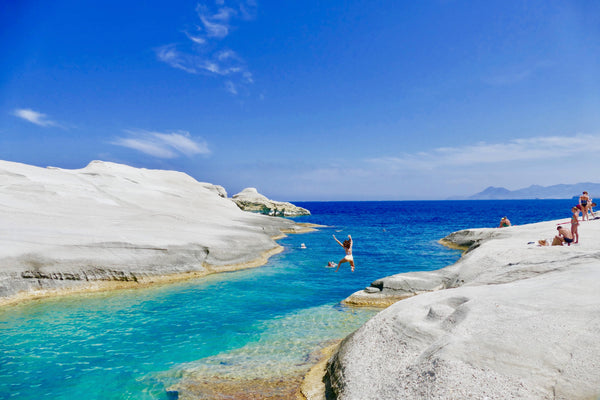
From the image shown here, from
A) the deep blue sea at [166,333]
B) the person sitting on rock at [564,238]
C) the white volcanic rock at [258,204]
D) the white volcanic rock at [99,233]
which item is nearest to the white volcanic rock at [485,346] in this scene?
the deep blue sea at [166,333]

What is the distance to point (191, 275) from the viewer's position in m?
24.2

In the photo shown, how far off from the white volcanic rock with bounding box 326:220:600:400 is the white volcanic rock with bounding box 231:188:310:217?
8590 centimetres

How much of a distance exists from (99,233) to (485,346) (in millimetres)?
24988

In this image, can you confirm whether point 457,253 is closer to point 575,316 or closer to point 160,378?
point 575,316

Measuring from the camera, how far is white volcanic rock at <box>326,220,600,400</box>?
6.57 meters

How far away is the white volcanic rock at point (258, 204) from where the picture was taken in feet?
319

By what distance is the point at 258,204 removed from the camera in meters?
98.0

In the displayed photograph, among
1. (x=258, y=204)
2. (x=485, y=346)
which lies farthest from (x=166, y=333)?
(x=258, y=204)

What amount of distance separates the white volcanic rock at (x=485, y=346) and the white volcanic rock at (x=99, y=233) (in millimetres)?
17443

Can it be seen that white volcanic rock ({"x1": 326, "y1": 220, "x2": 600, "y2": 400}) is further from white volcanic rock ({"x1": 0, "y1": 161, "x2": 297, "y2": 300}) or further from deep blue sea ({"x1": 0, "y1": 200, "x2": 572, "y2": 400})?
white volcanic rock ({"x1": 0, "y1": 161, "x2": 297, "y2": 300})

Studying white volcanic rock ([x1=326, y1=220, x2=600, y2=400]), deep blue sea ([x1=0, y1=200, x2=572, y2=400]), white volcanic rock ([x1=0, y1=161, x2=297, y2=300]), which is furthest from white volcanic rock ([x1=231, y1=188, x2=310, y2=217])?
white volcanic rock ([x1=326, y1=220, x2=600, y2=400])

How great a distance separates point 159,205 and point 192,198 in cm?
727

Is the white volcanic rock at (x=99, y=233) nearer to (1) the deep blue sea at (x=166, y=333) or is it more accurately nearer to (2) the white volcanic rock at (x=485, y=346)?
(1) the deep blue sea at (x=166, y=333)

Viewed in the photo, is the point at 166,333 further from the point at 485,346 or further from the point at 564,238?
the point at 564,238
